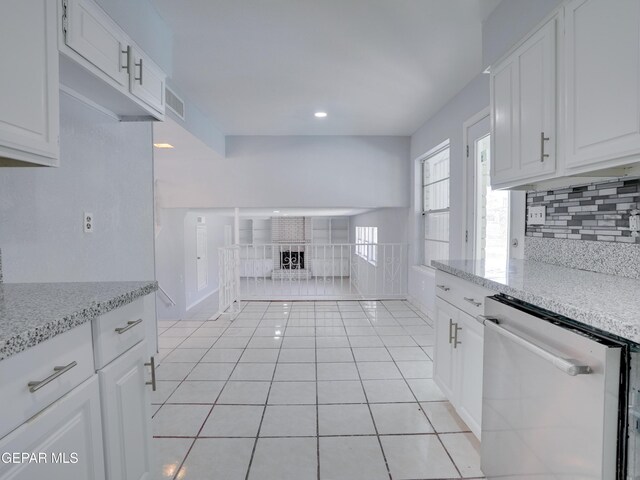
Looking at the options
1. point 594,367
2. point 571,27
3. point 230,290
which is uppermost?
point 571,27

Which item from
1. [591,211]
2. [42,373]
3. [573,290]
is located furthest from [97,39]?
[591,211]

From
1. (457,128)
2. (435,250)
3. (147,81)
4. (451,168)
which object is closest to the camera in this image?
(147,81)

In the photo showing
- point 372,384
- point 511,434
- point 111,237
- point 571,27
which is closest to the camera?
point 511,434

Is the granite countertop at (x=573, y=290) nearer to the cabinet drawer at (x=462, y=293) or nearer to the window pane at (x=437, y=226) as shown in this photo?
the cabinet drawer at (x=462, y=293)

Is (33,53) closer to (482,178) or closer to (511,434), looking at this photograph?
(511,434)

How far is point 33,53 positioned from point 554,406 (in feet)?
6.44

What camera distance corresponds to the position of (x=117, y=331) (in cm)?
113

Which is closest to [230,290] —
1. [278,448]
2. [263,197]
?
[263,197]

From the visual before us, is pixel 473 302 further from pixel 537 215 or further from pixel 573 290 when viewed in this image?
pixel 537 215

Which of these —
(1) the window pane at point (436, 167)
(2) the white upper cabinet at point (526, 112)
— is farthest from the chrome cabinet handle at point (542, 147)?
(1) the window pane at point (436, 167)

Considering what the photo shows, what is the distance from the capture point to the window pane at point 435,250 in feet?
13.5

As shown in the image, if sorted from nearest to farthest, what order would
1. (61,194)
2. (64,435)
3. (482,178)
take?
(64,435) → (61,194) → (482,178)

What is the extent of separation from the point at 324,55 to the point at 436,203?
2.54m

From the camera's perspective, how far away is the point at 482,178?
120 inches
